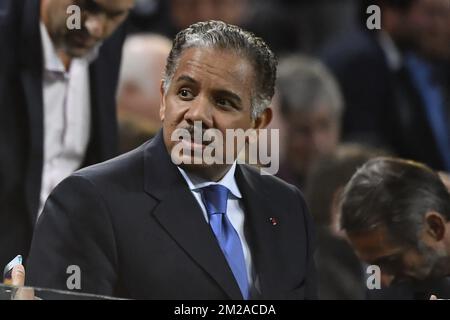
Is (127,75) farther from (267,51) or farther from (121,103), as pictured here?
(267,51)

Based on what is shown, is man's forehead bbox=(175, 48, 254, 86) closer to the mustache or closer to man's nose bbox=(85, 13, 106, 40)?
the mustache

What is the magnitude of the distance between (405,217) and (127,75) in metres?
0.47

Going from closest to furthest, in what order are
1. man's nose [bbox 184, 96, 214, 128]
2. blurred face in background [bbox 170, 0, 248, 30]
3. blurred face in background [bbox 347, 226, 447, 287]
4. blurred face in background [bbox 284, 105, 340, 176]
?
1. man's nose [bbox 184, 96, 214, 128]
2. blurred face in background [bbox 347, 226, 447, 287]
3. blurred face in background [bbox 170, 0, 248, 30]
4. blurred face in background [bbox 284, 105, 340, 176]

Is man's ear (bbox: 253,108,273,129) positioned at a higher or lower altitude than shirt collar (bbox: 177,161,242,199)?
higher

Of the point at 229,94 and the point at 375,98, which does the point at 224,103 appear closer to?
the point at 229,94

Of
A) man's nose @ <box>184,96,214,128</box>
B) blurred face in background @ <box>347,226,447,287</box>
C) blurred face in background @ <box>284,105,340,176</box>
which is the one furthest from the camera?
blurred face in background @ <box>284,105,340,176</box>

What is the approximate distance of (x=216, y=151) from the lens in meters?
1.48

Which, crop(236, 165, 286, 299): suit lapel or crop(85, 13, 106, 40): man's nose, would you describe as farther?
crop(85, 13, 106, 40): man's nose

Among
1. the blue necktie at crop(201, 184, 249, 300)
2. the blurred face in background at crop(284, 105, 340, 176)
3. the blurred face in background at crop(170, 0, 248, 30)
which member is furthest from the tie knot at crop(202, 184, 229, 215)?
the blurred face in background at crop(284, 105, 340, 176)

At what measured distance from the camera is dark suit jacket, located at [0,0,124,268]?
1.71 meters

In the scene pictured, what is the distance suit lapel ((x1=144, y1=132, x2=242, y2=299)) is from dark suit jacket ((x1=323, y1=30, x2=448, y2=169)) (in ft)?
3.65
